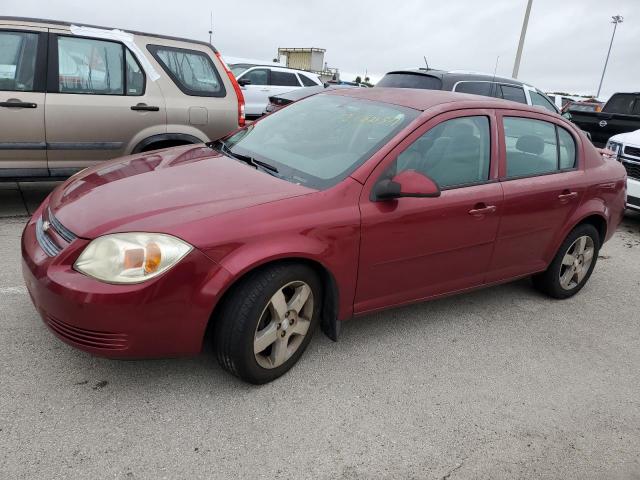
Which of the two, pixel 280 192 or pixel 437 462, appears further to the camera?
pixel 280 192

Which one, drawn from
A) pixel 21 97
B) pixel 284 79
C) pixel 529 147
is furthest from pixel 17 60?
pixel 284 79

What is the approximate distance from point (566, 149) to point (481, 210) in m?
1.23

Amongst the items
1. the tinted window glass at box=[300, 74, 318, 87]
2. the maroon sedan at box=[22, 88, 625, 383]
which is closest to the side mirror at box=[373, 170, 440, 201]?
the maroon sedan at box=[22, 88, 625, 383]

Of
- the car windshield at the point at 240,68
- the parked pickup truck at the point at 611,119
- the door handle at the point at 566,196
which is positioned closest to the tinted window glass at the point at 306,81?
the car windshield at the point at 240,68

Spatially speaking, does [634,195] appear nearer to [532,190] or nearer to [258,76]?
[532,190]

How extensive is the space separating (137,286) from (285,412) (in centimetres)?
95

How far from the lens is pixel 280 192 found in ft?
9.03

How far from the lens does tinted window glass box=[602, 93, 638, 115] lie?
10000 millimetres

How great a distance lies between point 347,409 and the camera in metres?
2.68

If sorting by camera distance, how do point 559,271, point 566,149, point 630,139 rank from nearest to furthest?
point 566,149, point 559,271, point 630,139

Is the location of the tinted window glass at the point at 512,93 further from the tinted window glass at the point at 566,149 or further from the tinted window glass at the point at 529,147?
the tinted window glass at the point at 529,147

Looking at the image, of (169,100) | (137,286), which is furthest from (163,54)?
(137,286)

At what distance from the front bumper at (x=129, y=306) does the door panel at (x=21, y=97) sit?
9.32 ft

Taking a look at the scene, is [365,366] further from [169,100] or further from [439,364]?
[169,100]
